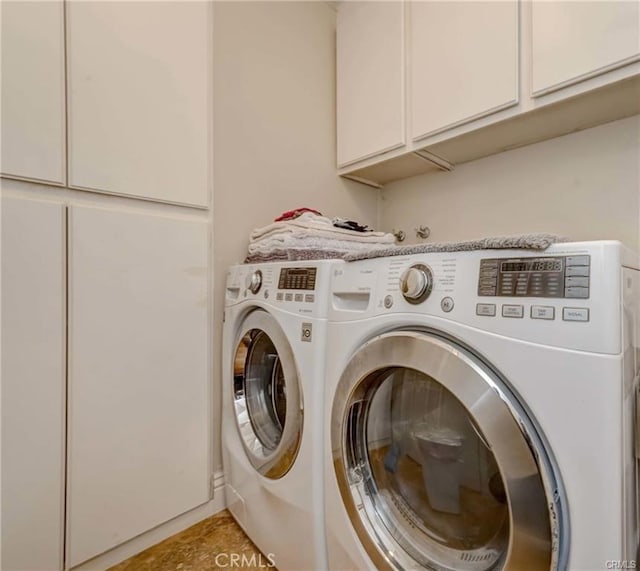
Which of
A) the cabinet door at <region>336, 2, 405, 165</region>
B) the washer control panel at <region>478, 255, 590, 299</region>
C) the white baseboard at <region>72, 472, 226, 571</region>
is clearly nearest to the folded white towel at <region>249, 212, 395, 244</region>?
the cabinet door at <region>336, 2, 405, 165</region>

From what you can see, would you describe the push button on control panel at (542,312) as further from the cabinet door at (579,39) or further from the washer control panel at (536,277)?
the cabinet door at (579,39)

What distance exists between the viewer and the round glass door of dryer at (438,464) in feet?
1.69

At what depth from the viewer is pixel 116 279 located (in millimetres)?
1047

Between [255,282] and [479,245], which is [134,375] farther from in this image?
[479,245]

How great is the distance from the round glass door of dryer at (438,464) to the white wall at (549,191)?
959mm

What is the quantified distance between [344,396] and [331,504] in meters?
0.28

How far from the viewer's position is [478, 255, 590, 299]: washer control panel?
0.49m

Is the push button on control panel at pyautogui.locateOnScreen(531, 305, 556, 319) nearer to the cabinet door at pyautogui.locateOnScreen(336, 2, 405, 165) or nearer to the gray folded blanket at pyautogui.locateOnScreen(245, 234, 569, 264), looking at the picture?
the gray folded blanket at pyautogui.locateOnScreen(245, 234, 569, 264)

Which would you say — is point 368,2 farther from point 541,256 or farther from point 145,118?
point 541,256

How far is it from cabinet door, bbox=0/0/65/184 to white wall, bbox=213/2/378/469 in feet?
1.67

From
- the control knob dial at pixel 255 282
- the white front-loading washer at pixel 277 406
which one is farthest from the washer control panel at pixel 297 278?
the control knob dial at pixel 255 282

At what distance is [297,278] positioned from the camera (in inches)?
37.8

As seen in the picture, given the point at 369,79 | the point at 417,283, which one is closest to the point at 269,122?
the point at 369,79

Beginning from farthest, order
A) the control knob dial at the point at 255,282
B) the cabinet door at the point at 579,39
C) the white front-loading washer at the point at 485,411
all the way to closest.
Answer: the control knob dial at the point at 255,282
the cabinet door at the point at 579,39
the white front-loading washer at the point at 485,411
